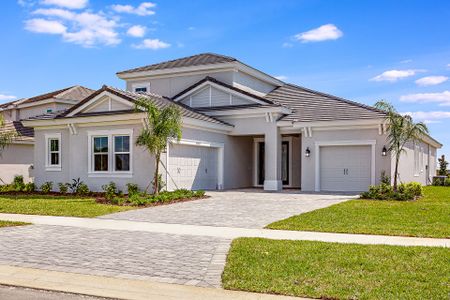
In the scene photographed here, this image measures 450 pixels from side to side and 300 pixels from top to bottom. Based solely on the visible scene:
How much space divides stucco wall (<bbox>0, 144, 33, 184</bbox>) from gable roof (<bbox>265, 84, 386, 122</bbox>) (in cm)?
1552

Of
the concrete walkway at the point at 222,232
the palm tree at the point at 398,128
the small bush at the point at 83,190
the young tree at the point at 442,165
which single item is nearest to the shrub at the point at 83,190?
the small bush at the point at 83,190

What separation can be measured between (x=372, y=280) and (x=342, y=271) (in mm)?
571

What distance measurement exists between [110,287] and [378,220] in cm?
826

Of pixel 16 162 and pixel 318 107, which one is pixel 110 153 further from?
pixel 318 107

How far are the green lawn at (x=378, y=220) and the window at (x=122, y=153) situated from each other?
9618 mm

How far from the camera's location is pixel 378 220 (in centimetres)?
1261

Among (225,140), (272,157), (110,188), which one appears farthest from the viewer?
(225,140)

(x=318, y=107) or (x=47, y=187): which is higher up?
(x=318, y=107)

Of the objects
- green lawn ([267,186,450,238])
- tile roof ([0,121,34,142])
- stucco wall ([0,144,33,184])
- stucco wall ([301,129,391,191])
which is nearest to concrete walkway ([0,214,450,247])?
green lawn ([267,186,450,238])

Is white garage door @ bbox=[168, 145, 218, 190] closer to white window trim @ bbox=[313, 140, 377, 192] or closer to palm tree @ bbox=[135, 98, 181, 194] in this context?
palm tree @ bbox=[135, 98, 181, 194]

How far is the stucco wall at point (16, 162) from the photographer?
2825 cm

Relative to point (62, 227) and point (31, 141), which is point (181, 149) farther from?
point (31, 141)

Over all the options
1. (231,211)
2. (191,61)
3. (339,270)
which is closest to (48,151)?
(191,61)

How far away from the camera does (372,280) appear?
264 inches
